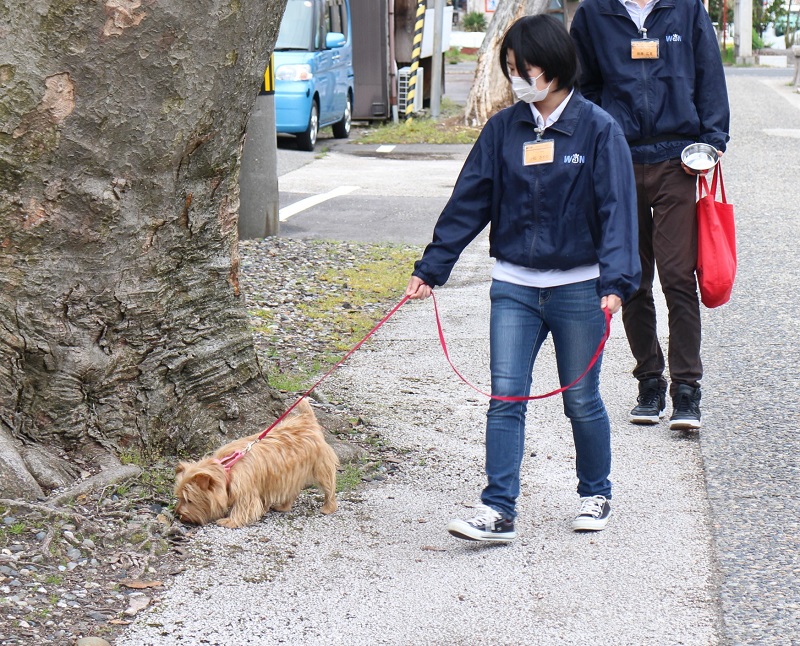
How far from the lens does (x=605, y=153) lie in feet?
12.8

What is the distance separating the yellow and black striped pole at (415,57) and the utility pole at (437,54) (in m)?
0.30

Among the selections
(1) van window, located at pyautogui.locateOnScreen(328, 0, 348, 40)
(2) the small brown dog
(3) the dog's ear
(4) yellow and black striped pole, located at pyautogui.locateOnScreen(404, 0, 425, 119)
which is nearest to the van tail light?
(1) van window, located at pyautogui.locateOnScreen(328, 0, 348, 40)

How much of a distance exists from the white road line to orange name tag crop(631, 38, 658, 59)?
666 cm

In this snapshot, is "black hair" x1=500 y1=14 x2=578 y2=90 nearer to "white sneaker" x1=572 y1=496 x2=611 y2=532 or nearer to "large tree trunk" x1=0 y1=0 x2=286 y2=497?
"large tree trunk" x1=0 y1=0 x2=286 y2=497

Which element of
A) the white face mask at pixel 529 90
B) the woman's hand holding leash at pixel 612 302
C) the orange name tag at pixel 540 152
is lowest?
the woman's hand holding leash at pixel 612 302

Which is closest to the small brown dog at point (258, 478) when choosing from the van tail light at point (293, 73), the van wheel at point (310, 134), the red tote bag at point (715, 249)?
the red tote bag at point (715, 249)

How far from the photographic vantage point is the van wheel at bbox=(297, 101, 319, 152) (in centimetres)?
1748

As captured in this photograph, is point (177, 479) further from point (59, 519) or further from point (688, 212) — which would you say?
point (688, 212)

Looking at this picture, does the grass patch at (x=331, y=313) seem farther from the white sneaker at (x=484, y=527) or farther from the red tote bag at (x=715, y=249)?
the red tote bag at (x=715, y=249)

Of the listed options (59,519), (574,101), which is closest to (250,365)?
(59,519)

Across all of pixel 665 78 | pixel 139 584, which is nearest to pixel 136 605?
pixel 139 584

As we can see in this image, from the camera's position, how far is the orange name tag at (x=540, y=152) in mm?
3947

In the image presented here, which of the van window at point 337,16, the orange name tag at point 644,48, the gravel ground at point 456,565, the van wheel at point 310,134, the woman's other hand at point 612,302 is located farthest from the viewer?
the van window at point 337,16

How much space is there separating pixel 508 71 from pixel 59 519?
2.23 metres
